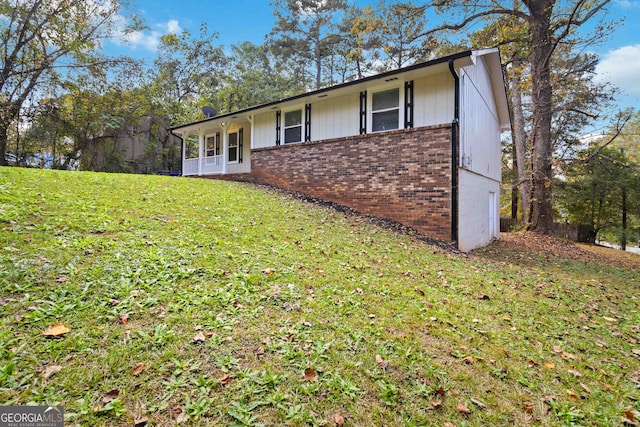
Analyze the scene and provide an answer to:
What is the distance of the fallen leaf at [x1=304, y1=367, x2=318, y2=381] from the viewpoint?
226cm

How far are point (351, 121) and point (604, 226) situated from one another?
874 inches

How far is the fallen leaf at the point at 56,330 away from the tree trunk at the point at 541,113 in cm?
1524

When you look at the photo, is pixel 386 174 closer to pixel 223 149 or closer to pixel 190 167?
pixel 223 149

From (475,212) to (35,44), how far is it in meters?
20.8

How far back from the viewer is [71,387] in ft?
6.29

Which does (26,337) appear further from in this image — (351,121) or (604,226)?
(604,226)

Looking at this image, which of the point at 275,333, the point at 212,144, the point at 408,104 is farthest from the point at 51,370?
the point at 212,144

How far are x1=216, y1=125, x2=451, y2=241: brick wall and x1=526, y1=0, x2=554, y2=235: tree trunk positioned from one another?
740cm

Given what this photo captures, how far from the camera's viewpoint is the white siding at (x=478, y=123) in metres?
8.45

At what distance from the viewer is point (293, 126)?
1189 cm

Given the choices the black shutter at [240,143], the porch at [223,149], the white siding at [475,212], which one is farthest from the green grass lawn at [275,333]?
the black shutter at [240,143]

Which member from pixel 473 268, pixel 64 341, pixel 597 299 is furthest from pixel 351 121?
pixel 64 341

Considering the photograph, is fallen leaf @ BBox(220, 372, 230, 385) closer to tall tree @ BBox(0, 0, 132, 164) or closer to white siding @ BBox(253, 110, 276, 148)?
white siding @ BBox(253, 110, 276, 148)

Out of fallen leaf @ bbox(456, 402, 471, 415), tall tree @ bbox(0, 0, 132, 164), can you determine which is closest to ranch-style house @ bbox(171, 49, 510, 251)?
fallen leaf @ bbox(456, 402, 471, 415)
